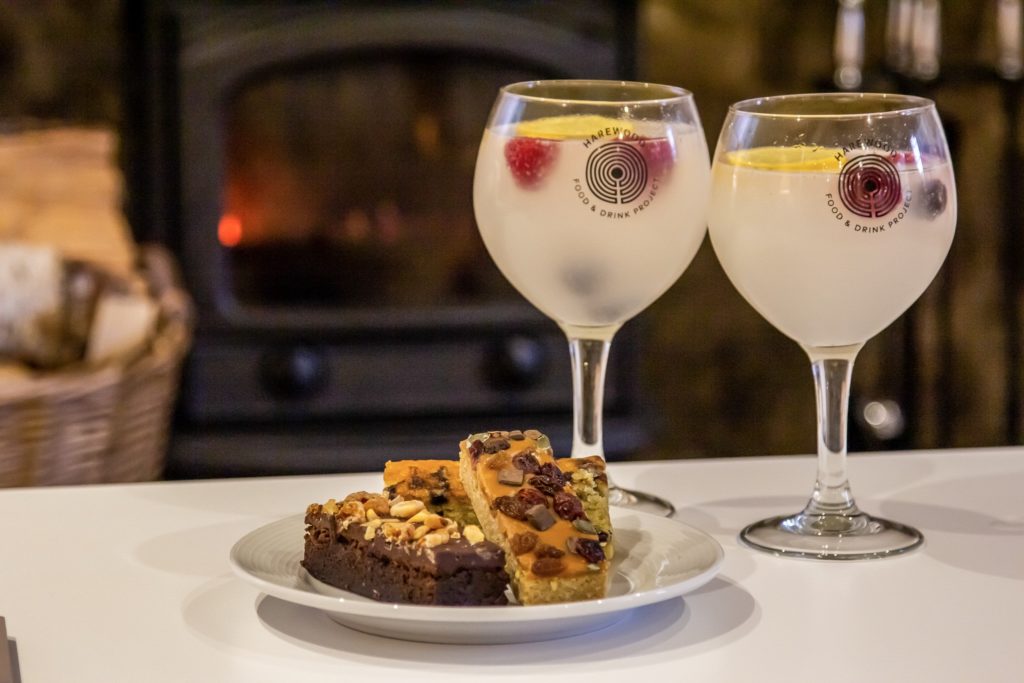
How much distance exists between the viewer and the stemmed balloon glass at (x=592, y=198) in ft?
2.48

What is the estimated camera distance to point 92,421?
158 centimetres

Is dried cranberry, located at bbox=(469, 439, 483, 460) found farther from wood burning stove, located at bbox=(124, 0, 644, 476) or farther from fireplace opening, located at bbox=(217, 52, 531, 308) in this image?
fireplace opening, located at bbox=(217, 52, 531, 308)

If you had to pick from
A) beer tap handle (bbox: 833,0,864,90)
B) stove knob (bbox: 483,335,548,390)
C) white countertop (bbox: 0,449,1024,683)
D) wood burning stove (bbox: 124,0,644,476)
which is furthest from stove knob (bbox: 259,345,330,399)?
white countertop (bbox: 0,449,1024,683)

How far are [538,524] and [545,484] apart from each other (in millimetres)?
27

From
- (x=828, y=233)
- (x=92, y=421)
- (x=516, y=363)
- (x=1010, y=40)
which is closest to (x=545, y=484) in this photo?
(x=828, y=233)

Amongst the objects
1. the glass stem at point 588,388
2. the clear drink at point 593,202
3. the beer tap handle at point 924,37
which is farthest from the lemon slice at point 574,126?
the beer tap handle at point 924,37

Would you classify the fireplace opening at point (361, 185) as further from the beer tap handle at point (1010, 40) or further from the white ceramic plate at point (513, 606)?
the white ceramic plate at point (513, 606)

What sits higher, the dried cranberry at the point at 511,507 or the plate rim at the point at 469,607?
the dried cranberry at the point at 511,507

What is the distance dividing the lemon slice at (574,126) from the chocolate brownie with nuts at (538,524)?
0.18 metres

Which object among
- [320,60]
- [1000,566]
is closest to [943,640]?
[1000,566]

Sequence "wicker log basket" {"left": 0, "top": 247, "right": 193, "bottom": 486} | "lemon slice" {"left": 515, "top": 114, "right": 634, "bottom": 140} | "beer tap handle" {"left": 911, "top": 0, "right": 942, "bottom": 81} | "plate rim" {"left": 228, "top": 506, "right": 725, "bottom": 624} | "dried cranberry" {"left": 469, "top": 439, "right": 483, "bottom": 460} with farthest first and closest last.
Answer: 1. "beer tap handle" {"left": 911, "top": 0, "right": 942, "bottom": 81}
2. "wicker log basket" {"left": 0, "top": 247, "right": 193, "bottom": 486}
3. "lemon slice" {"left": 515, "top": 114, "right": 634, "bottom": 140}
4. "dried cranberry" {"left": 469, "top": 439, "right": 483, "bottom": 460}
5. "plate rim" {"left": 228, "top": 506, "right": 725, "bottom": 624}

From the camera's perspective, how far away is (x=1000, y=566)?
702mm

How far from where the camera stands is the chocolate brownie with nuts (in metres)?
0.57

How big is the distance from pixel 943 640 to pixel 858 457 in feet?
1.19
